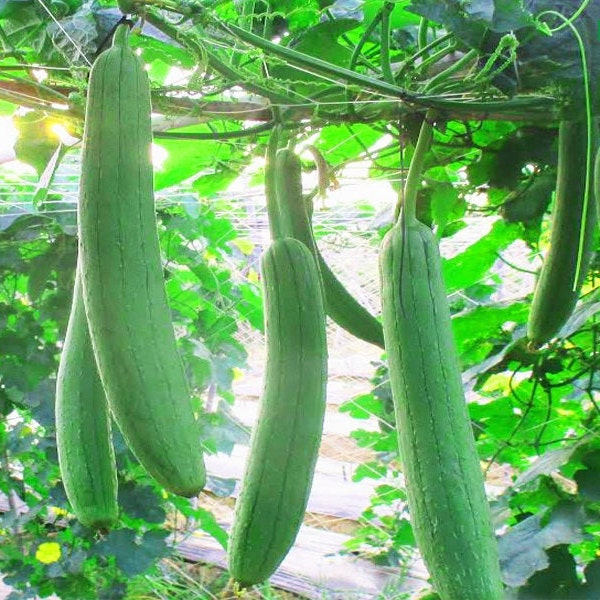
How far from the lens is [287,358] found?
3.28 feet

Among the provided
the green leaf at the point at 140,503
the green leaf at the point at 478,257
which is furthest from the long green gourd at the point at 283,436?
the green leaf at the point at 140,503

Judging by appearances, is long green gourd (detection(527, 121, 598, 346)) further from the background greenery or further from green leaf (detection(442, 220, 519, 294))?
green leaf (detection(442, 220, 519, 294))

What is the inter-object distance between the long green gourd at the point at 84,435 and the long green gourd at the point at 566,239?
719 millimetres

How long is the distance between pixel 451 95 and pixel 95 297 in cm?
58

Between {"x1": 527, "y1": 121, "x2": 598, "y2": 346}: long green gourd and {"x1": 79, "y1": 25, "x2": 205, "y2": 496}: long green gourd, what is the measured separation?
2.29ft

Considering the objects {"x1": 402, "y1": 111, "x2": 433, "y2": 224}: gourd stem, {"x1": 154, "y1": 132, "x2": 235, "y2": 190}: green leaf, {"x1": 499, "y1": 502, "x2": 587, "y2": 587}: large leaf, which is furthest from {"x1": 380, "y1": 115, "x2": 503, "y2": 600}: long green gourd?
{"x1": 154, "y1": 132, "x2": 235, "y2": 190}: green leaf

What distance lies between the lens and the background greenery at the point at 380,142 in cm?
100

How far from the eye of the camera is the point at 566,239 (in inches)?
50.9

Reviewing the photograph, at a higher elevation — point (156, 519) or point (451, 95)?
point (451, 95)

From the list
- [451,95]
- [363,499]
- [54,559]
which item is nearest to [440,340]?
[451,95]

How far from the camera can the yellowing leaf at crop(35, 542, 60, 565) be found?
345cm

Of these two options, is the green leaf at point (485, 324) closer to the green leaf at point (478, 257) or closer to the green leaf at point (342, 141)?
the green leaf at point (478, 257)

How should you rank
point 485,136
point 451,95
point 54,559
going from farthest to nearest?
point 54,559 → point 485,136 → point 451,95

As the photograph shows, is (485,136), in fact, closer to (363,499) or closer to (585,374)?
(585,374)
